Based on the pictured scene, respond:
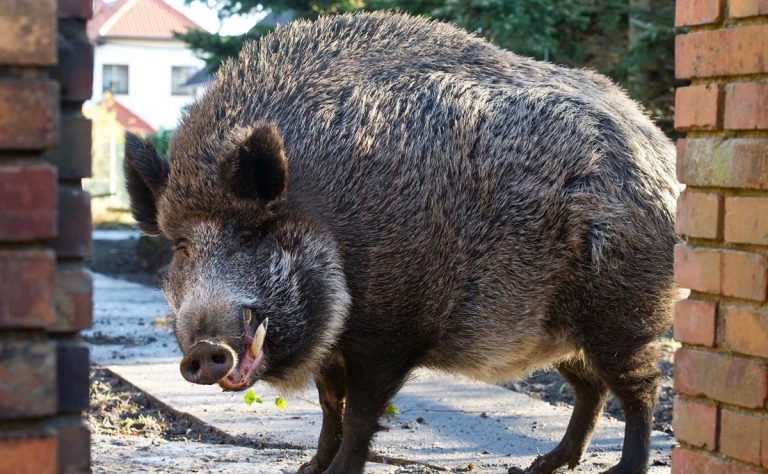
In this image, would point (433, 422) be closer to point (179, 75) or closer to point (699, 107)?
point (699, 107)

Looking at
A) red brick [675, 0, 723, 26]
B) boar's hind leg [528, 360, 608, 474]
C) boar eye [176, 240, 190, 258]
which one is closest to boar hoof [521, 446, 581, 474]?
boar's hind leg [528, 360, 608, 474]

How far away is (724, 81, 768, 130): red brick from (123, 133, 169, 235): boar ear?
8.29ft

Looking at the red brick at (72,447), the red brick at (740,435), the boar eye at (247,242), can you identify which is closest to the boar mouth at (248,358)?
the boar eye at (247,242)

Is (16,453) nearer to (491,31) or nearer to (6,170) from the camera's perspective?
(6,170)

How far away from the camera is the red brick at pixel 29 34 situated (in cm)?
184

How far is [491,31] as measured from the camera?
9.27 m

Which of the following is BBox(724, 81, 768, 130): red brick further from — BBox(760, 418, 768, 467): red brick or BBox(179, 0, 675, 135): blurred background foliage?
BBox(179, 0, 675, 135): blurred background foliage

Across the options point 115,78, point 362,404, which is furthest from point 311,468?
point 115,78

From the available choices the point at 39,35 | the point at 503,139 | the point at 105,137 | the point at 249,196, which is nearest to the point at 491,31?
the point at 503,139

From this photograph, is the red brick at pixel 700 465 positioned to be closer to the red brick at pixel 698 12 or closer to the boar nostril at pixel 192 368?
the red brick at pixel 698 12

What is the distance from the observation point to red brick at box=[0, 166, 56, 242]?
185 cm

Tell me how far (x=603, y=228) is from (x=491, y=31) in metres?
4.70

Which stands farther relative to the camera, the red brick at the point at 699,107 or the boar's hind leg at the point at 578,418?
the boar's hind leg at the point at 578,418

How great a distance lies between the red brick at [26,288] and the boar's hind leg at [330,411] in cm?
289
